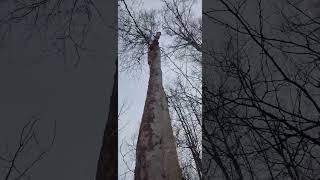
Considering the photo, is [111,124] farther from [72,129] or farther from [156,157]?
[156,157]

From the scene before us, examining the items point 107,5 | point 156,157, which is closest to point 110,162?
point 156,157

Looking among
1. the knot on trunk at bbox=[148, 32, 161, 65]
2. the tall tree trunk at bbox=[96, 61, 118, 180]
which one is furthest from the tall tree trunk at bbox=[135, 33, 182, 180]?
the knot on trunk at bbox=[148, 32, 161, 65]

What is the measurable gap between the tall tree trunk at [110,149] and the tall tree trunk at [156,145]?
0.22 m

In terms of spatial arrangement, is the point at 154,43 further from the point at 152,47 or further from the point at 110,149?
the point at 110,149

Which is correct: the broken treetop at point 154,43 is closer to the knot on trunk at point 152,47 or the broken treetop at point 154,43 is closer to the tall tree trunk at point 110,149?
the knot on trunk at point 152,47

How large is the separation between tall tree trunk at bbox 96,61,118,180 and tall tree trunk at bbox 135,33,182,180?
225mm

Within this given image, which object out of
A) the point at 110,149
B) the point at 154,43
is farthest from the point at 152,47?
the point at 110,149

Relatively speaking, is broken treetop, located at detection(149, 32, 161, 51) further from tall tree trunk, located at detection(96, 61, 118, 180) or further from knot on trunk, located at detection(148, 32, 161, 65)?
tall tree trunk, located at detection(96, 61, 118, 180)

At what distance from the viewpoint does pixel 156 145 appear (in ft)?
10.6

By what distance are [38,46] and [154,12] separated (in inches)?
97.3

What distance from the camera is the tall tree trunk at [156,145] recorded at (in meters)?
3.15

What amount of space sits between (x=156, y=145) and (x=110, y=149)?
0.44m

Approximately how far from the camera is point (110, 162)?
338 centimetres

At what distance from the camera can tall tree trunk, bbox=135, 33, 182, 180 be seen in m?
3.15
